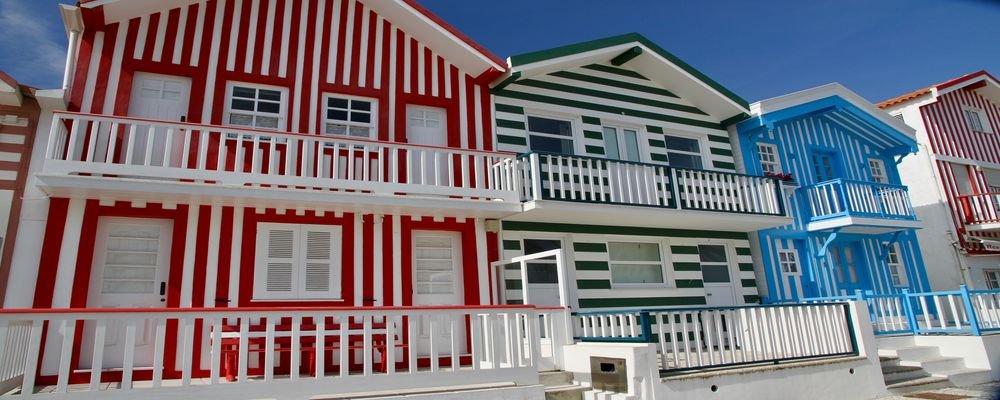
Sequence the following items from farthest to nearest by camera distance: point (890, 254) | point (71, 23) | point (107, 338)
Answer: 1. point (890, 254)
2. point (71, 23)
3. point (107, 338)

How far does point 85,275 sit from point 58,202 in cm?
116

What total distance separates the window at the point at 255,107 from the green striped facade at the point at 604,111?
168 inches

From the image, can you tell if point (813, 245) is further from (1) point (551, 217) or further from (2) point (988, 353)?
(1) point (551, 217)

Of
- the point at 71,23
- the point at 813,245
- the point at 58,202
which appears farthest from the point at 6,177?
the point at 813,245

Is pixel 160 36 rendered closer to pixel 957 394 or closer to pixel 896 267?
pixel 957 394

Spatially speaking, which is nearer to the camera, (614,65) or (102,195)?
(102,195)

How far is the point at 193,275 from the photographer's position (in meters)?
9.12

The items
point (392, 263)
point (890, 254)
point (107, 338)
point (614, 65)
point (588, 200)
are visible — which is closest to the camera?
point (107, 338)

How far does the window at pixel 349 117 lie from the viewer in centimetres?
1110

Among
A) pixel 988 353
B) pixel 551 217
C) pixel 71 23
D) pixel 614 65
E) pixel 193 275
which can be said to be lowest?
pixel 988 353

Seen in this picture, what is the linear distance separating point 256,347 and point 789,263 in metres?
12.0

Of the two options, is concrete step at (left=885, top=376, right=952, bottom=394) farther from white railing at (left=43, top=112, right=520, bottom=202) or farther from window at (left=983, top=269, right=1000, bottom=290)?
window at (left=983, top=269, right=1000, bottom=290)

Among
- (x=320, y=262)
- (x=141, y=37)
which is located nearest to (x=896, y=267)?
(x=320, y=262)

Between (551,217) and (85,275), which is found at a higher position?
(551,217)
